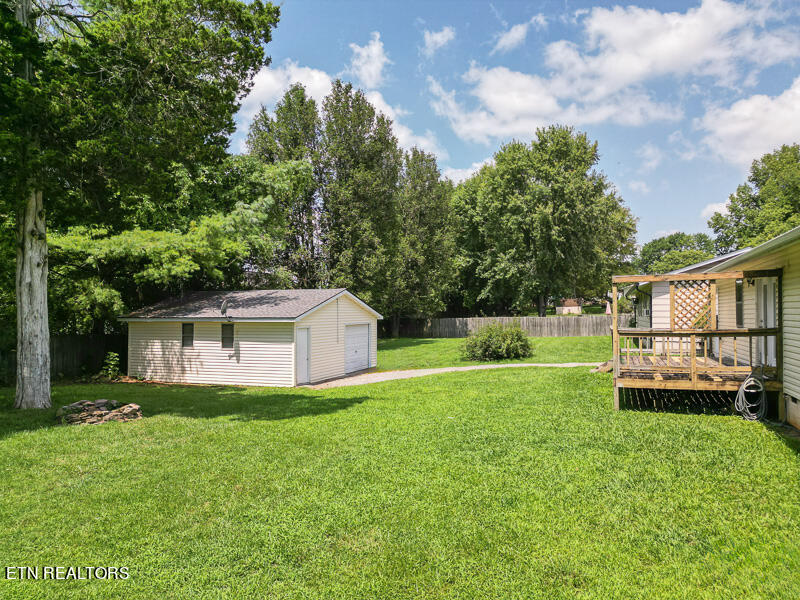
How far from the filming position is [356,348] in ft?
59.1

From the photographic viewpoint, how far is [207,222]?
15078mm

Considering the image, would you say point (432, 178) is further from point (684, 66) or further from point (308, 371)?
point (308, 371)

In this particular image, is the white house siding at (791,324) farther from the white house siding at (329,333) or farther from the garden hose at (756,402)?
the white house siding at (329,333)

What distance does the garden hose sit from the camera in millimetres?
7594

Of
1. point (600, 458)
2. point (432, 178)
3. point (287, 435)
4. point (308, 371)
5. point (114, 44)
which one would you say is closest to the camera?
point (600, 458)

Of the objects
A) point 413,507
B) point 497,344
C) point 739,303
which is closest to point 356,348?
point 497,344

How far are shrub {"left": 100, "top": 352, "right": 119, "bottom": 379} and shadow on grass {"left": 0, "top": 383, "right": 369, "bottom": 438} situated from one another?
2.39 meters

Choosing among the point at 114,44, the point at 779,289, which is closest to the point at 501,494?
the point at 779,289

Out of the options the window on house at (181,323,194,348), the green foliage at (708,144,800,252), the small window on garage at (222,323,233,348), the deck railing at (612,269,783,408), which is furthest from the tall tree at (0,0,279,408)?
the green foliage at (708,144,800,252)

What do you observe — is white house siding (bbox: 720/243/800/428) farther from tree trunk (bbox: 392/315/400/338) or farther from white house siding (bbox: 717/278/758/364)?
tree trunk (bbox: 392/315/400/338)

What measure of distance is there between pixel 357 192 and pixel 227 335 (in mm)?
13789

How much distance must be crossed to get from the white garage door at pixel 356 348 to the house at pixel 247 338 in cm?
4

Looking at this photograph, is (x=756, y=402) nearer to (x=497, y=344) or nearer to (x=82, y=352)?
(x=497, y=344)

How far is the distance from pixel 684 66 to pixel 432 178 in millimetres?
20194
